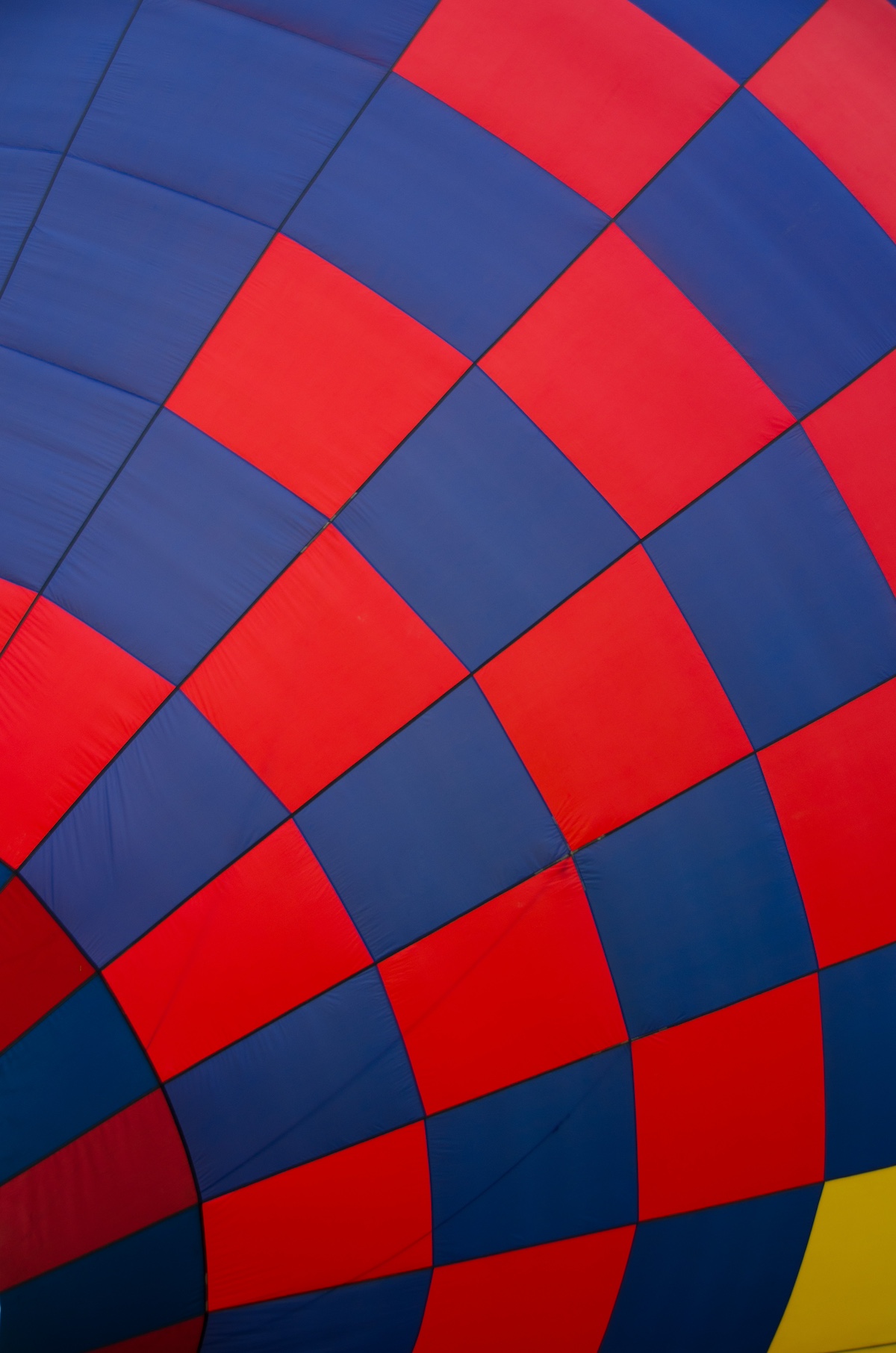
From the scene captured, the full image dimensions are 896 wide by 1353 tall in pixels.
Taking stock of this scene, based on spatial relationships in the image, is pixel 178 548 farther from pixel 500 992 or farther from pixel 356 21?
pixel 356 21

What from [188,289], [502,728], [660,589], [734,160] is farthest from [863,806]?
[188,289]

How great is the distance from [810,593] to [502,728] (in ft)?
3.43

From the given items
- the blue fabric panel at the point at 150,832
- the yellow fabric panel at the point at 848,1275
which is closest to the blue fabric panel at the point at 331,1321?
the blue fabric panel at the point at 150,832

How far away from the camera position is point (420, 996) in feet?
9.77

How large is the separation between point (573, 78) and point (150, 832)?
2.66m

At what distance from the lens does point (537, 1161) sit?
3.06 metres

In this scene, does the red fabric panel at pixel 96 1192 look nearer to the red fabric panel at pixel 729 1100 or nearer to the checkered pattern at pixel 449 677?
the checkered pattern at pixel 449 677

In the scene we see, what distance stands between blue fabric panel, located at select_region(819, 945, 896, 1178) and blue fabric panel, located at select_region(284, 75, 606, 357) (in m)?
2.26

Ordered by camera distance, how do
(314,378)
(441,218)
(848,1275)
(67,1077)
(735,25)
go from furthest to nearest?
(848,1275) < (735,25) < (441,218) < (314,378) < (67,1077)

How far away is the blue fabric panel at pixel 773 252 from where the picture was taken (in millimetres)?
3211

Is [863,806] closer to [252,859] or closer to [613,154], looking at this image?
[252,859]

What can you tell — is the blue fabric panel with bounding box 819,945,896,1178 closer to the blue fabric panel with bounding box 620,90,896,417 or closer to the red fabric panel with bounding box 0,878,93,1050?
the blue fabric panel with bounding box 620,90,896,417

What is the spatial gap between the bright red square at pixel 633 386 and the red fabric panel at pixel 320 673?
0.73 meters

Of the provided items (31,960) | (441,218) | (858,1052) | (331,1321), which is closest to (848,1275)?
(858,1052)
